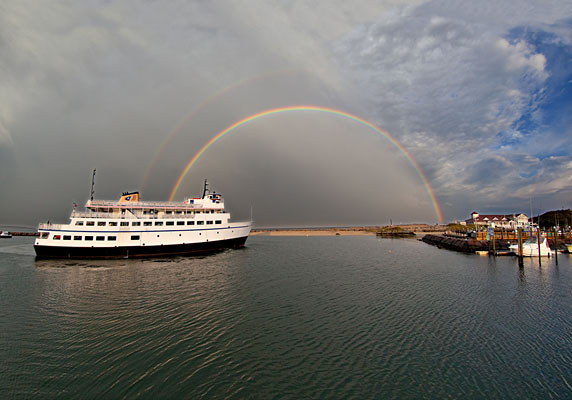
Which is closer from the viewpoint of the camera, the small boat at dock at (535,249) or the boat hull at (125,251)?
the boat hull at (125,251)

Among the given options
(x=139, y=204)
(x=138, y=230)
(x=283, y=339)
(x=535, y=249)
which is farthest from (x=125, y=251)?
(x=535, y=249)

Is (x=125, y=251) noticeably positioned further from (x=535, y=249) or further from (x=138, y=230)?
(x=535, y=249)

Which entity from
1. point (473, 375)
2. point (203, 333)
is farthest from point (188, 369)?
point (473, 375)

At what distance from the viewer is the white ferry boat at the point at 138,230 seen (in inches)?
1634

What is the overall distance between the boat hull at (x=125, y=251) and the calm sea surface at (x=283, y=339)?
16.3 meters

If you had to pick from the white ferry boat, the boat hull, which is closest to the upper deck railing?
the white ferry boat

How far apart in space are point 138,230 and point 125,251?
378 cm

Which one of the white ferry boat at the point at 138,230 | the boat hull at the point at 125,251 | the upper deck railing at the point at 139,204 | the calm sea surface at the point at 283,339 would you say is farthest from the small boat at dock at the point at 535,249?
the upper deck railing at the point at 139,204

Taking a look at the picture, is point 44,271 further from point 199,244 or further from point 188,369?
point 188,369

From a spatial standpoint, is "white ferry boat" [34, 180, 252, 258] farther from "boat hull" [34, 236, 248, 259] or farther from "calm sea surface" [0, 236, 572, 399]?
"calm sea surface" [0, 236, 572, 399]

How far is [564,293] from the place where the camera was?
74.8 feet

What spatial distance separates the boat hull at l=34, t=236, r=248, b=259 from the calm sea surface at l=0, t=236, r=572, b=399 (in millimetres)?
16306

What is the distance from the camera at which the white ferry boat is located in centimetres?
4150

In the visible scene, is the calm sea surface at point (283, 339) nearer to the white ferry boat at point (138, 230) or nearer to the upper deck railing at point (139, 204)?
the white ferry boat at point (138, 230)
